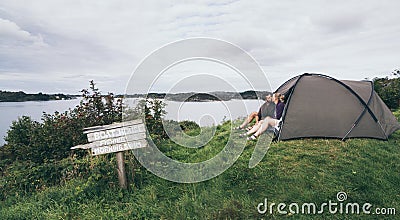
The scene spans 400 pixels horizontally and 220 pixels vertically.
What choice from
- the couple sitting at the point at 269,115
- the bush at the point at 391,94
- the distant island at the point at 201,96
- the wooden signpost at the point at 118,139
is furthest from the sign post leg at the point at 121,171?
the bush at the point at 391,94

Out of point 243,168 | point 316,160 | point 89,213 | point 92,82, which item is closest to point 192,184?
point 243,168

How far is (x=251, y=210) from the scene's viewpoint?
3.36 metres

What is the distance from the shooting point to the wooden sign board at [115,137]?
3871 millimetres

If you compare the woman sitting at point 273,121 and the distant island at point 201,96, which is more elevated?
the distant island at point 201,96

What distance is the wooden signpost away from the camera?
3873 mm

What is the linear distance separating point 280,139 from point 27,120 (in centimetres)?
593

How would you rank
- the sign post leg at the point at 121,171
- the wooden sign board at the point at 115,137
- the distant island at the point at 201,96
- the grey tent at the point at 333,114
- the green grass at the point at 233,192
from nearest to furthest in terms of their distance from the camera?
the green grass at the point at 233,192
the wooden sign board at the point at 115,137
the sign post leg at the point at 121,171
the distant island at the point at 201,96
the grey tent at the point at 333,114

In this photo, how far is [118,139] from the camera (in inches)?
155

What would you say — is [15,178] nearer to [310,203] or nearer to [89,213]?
[89,213]

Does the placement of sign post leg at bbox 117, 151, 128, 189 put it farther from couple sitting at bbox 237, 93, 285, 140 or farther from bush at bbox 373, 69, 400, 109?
bush at bbox 373, 69, 400, 109

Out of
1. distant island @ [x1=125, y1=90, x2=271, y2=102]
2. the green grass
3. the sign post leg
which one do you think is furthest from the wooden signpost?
distant island @ [x1=125, y1=90, x2=271, y2=102]

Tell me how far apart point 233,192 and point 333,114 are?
13.1 feet

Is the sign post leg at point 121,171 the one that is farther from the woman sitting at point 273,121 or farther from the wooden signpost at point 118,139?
the woman sitting at point 273,121

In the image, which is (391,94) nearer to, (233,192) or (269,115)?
(269,115)
